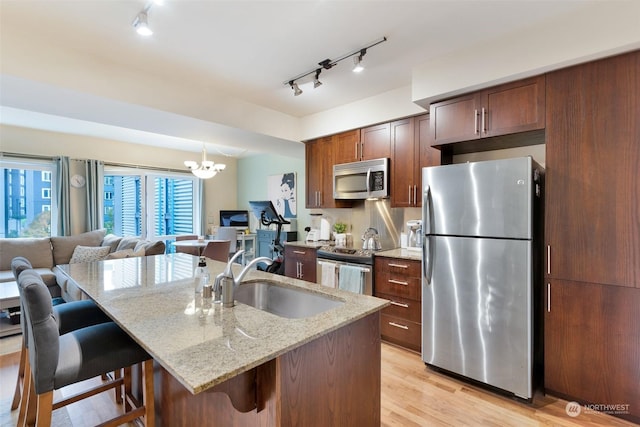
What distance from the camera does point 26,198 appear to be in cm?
485

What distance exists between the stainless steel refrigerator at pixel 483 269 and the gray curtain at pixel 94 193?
5.40 m

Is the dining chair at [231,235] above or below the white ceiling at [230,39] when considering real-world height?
below

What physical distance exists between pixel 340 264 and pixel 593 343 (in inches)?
80.7

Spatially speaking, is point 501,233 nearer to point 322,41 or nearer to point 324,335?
point 324,335

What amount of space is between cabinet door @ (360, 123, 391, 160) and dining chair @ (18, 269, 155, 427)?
2.81 m

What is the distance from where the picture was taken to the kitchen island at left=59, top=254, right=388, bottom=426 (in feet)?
3.25

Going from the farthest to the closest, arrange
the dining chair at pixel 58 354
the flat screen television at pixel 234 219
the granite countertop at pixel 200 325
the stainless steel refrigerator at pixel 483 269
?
the flat screen television at pixel 234 219, the stainless steel refrigerator at pixel 483 269, the dining chair at pixel 58 354, the granite countertop at pixel 200 325

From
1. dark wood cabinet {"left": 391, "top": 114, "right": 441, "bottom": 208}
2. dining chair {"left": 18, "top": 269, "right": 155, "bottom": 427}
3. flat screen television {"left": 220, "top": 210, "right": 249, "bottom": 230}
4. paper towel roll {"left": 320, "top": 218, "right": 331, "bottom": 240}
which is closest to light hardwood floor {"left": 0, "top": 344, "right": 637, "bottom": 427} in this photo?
dining chair {"left": 18, "top": 269, "right": 155, "bottom": 427}

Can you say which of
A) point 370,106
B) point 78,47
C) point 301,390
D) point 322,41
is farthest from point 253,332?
point 370,106

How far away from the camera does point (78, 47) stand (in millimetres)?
2377

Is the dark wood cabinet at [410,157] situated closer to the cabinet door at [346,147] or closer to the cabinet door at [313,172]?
the cabinet door at [346,147]

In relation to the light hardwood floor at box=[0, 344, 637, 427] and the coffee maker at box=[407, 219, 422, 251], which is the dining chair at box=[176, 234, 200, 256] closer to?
the light hardwood floor at box=[0, 344, 637, 427]

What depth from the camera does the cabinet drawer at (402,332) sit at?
282 centimetres

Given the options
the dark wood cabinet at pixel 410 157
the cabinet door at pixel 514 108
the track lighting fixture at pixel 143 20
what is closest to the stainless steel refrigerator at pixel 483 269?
the cabinet door at pixel 514 108
